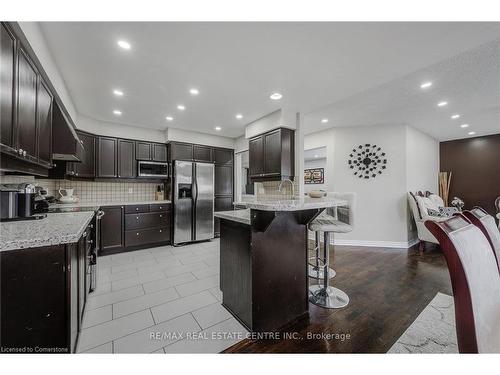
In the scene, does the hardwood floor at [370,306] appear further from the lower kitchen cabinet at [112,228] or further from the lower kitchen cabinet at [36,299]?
the lower kitchen cabinet at [112,228]

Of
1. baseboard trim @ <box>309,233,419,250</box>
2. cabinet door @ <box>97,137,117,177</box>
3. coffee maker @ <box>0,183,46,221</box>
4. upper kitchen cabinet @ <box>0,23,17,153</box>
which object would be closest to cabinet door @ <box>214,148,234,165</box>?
cabinet door @ <box>97,137,117,177</box>

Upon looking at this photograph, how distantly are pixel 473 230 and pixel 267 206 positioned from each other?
3.22ft

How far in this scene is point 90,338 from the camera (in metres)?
1.64

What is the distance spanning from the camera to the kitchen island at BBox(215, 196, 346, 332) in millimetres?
1658

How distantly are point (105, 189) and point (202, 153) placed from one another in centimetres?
208

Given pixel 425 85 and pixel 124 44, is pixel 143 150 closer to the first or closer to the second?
pixel 124 44

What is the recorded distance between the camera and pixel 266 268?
5.65 ft

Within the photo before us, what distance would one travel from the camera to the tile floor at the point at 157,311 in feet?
5.25

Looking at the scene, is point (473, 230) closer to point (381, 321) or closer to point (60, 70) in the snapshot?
point (381, 321)

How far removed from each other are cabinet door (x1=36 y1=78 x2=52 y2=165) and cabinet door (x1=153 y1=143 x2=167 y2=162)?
243cm

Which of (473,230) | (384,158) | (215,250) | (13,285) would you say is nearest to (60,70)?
(13,285)

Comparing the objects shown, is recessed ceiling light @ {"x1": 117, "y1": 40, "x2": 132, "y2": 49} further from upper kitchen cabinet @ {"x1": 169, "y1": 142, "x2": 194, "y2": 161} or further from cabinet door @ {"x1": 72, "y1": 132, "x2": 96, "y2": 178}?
upper kitchen cabinet @ {"x1": 169, "y1": 142, "x2": 194, "y2": 161}

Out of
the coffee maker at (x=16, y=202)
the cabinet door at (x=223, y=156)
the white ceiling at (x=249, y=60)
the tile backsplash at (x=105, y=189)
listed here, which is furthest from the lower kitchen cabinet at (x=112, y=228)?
the cabinet door at (x=223, y=156)

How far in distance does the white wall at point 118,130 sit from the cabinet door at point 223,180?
1401 mm
